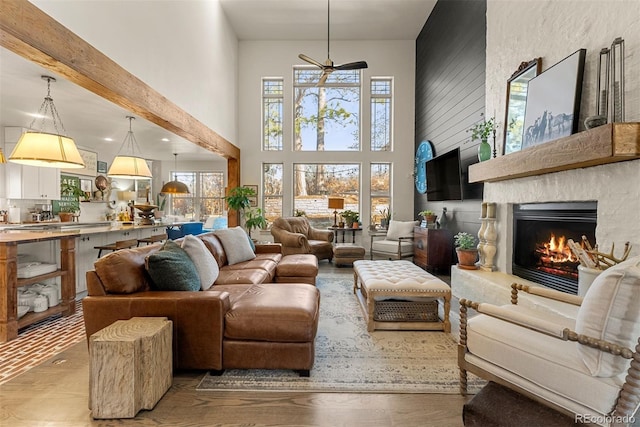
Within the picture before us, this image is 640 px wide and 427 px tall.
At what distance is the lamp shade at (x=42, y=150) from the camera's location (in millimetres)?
3039

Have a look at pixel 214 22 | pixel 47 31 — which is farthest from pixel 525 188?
pixel 214 22

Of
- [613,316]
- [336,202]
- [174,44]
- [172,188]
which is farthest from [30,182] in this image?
[613,316]

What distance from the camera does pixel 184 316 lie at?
6.55 feet

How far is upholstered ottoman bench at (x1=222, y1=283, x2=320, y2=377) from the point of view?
200 cm

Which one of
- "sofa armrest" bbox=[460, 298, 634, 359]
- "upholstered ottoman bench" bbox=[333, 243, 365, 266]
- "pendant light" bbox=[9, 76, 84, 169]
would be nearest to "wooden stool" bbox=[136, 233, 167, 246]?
"pendant light" bbox=[9, 76, 84, 169]

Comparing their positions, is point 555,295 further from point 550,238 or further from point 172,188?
point 172,188

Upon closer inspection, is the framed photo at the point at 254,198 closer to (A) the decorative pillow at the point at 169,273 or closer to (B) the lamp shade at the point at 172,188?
(B) the lamp shade at the point at 172,188

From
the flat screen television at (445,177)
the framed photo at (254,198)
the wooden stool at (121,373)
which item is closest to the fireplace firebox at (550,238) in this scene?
the flat screen television at (445,177)

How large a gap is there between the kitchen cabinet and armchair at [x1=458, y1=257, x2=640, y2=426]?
7259 mm

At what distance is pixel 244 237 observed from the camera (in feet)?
13.6

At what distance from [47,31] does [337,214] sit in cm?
589

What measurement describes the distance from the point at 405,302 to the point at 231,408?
1803 millimetres

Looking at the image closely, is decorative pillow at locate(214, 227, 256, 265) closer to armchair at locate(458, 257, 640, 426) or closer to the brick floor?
the brick floor

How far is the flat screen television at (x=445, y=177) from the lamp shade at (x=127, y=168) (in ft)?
15.3
